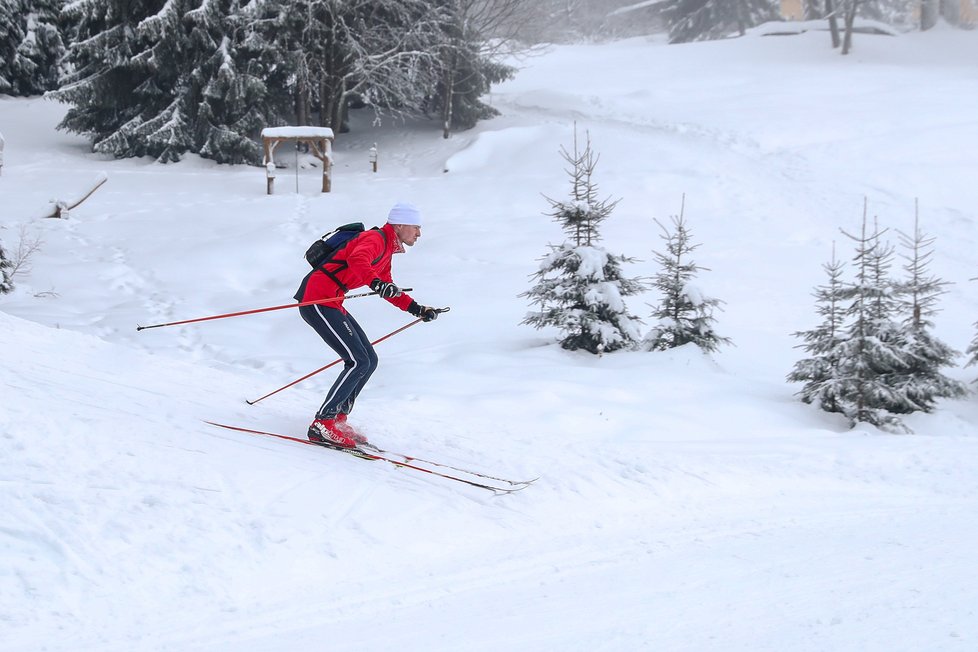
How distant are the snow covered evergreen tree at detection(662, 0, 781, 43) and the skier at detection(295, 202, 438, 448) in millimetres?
47945

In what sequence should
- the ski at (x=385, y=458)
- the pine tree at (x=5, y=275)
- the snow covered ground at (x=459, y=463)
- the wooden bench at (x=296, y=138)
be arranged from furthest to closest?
the wooden bench at (x=296, y=138), the pine tree at (x=5, y=275), the ski at (x=385, y=458), the snow covered ground at (x=459, y=463)

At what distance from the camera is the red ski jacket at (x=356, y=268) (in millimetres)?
5719

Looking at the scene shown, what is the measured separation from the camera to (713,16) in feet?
161

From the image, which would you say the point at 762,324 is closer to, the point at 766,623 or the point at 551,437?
the point at 551,437

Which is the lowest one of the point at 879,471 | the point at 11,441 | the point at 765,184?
the point at 879,471

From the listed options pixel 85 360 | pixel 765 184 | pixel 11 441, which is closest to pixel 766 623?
pixel 11 441

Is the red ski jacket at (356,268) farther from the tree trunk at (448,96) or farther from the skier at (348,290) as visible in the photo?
the tree trunk at (448,96)

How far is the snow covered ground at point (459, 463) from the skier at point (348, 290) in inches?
16.0

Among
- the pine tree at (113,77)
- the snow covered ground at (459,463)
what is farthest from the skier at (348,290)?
the pine tree at (113,77)

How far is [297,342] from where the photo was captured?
10781 mm

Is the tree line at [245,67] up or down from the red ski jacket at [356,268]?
up

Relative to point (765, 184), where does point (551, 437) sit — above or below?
below

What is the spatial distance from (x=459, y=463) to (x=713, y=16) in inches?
1929

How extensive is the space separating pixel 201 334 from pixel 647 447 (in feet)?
21.7
